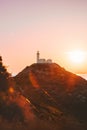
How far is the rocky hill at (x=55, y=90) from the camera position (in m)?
86.2

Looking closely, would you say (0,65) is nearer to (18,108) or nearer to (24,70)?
(18,108)

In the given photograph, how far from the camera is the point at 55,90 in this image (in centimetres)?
11256

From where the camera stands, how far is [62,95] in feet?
356

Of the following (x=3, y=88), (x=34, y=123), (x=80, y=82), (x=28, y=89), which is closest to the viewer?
(x=34, y=123)

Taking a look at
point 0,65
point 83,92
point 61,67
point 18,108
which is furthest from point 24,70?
point 18,108

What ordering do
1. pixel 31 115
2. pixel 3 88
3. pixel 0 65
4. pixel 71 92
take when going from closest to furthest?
pixel 31 115 → pixel 3 88 → pixel 0 65 → pixel 71 92

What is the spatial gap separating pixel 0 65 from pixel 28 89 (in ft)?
90.5

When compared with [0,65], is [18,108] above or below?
below

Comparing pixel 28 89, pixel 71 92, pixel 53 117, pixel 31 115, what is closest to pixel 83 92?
pixel 71 92

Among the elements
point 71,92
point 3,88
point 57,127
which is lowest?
point 71,92

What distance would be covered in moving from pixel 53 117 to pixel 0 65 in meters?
18.7

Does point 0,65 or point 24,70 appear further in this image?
point 24,70

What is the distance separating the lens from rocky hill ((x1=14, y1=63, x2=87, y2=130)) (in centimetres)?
8619

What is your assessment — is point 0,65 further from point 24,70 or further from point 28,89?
point 24,70
